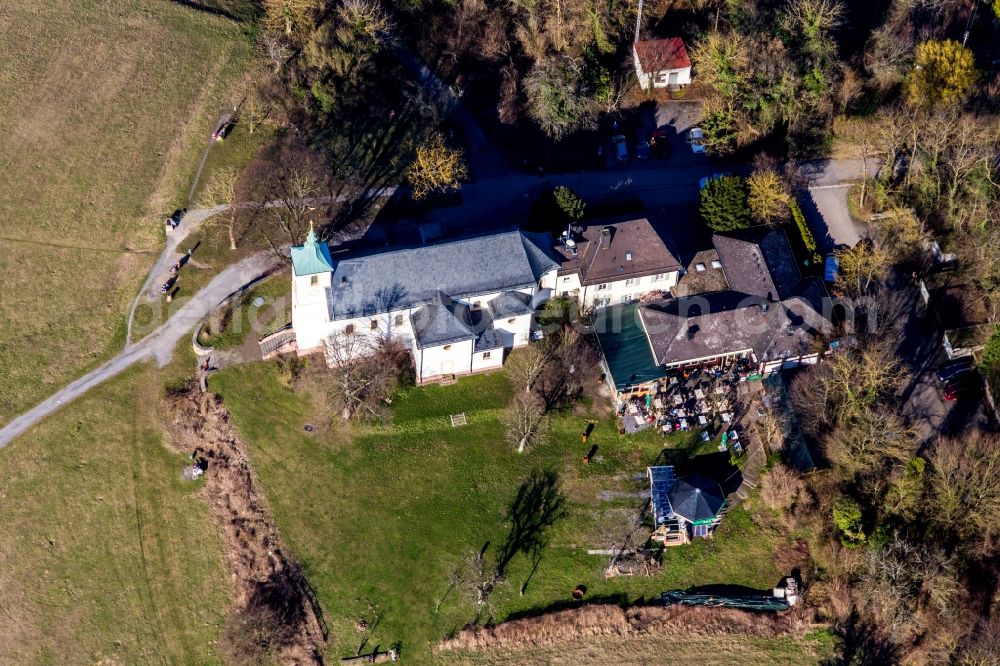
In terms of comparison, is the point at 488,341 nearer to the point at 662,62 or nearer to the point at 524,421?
the point at 524,421

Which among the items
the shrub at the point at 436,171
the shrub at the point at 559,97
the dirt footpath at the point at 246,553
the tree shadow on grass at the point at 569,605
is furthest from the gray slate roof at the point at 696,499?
the shrub at the point at 559,97

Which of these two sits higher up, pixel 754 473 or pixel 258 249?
pixel 258 249

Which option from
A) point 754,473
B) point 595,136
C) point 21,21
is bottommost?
point 754,473

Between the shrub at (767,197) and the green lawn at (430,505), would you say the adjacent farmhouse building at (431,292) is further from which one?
the shrub at (767,197)

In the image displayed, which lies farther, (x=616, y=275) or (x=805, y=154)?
(x=805, y=154)

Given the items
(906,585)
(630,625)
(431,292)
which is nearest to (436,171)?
(431,292)

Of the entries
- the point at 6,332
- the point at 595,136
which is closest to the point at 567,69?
the point at 595,136

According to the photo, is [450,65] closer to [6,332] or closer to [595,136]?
[595,136]
